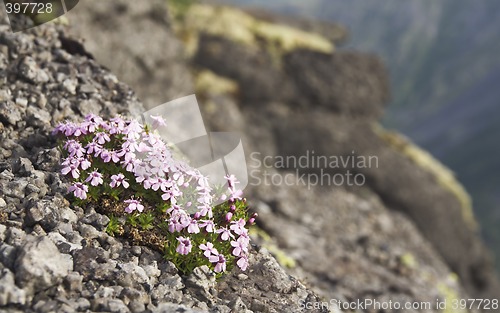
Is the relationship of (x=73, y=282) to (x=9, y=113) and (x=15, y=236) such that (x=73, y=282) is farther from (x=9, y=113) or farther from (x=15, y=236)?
(x=9, y=113)

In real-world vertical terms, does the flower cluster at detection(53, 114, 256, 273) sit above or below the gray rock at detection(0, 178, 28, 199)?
above

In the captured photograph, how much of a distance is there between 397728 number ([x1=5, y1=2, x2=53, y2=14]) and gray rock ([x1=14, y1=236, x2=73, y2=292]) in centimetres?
690

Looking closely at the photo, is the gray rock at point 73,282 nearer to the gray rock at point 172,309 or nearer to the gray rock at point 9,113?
the gray rock at point 172,309

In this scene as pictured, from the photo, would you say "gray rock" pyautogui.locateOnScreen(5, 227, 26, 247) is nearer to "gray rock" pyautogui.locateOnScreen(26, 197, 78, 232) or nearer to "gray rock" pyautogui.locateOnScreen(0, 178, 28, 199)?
"gray rock" pyautogui.locateOnScreen(26, 197, 78, 232)

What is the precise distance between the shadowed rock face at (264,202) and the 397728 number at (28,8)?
0.61m

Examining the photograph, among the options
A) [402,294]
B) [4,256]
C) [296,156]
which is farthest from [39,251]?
[296,156]

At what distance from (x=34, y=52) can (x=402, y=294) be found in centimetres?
1428

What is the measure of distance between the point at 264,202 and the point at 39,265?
18.9m

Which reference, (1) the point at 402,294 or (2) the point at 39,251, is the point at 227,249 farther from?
(1) the point at 402,294

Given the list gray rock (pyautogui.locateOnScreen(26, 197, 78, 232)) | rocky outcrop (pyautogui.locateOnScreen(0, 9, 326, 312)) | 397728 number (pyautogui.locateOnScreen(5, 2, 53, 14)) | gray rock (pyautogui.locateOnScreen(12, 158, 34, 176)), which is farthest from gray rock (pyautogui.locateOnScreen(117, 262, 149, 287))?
397728 number (pyautogui.locateOnScreen(5, 2, 53, 14))

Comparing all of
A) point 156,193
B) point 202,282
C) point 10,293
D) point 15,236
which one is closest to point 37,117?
point 156,193

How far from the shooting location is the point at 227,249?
6965 mm

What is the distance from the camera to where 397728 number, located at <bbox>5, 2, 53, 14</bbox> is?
35.9ft

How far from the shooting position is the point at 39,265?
219 inches
